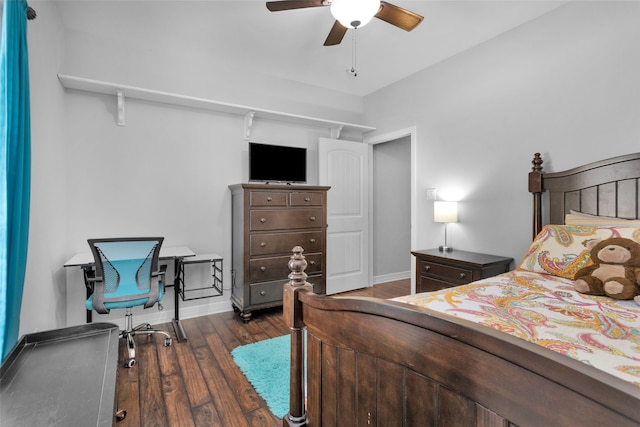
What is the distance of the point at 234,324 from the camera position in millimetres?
3088

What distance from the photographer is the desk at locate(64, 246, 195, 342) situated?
2.44m

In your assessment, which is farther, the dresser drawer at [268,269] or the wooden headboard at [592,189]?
the dresser drawer at [268,269]

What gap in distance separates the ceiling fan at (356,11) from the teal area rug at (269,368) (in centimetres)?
239

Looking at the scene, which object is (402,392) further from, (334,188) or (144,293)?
(334,188)

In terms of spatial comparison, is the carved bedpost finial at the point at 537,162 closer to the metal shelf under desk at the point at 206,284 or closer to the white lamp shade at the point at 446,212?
the white lamp shade at the point at 446,212

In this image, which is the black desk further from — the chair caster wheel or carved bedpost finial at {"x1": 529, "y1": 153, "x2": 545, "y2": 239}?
carved bedpost finial at {"x1": 529, "y1": 153, "x2": 545, "y2": 239}

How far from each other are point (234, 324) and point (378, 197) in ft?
9.05

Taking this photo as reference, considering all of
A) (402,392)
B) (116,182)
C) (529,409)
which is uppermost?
(116,182)

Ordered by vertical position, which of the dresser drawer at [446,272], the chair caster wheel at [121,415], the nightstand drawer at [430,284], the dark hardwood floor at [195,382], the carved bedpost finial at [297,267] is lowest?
the dark hardwood floor at [195,382]

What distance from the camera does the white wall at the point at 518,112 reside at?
216 centimetres

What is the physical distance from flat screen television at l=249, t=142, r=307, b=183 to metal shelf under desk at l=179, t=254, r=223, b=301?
101 cm

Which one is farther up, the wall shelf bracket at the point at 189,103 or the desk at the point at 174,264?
the wall shelf bracket at the point at 189,103

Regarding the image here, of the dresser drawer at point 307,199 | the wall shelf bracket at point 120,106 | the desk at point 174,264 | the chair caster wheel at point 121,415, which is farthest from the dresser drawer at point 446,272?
the wall shelf bracket at point 120,106

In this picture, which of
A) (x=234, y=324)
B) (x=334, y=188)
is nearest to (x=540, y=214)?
(x=334, y=188)
